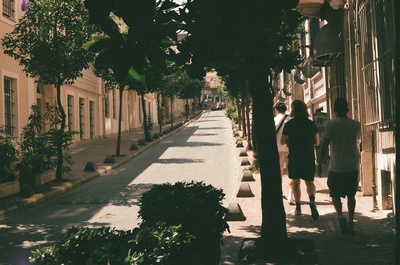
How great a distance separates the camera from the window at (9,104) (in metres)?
18.5

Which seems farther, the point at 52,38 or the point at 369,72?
the point at 52,38

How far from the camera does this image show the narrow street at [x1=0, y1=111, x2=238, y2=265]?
8055mm

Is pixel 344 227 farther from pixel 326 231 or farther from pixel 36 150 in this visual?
pixel 36 150

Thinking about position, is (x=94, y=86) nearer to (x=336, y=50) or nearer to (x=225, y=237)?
(x=336, y=50)

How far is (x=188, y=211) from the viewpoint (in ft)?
15.8

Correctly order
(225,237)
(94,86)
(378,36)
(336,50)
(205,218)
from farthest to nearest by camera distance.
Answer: (94,86) < (336,50) < (378,36) < (225,237) < (205,218)

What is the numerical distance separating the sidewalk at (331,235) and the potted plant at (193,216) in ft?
3.21

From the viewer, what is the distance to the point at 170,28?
4.56 metres

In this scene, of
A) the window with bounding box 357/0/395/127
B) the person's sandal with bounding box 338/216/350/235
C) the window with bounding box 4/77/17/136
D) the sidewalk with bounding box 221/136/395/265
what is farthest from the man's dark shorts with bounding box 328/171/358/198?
the window with bounding box 4/77/17/136

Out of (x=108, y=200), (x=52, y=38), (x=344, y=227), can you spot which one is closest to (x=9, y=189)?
(x=108, y=200)

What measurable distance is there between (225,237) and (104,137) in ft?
88.3

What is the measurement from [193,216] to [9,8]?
16634mm

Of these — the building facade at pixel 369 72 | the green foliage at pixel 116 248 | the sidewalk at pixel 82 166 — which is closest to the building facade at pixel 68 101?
the sidewalk at pixel 82 166

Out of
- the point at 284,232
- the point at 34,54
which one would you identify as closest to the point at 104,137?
the point at 34,54
